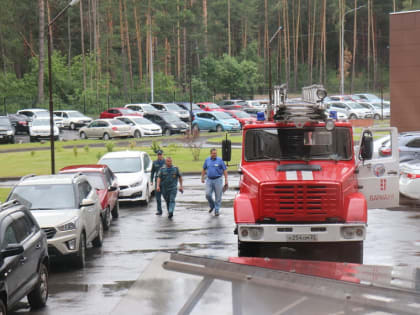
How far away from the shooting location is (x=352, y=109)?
229ft

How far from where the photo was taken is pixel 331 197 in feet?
40.2

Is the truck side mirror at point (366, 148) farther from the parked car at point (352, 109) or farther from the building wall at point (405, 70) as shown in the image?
the parked car at point (352, 109)

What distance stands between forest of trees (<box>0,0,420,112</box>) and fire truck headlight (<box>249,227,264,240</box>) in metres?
63.1

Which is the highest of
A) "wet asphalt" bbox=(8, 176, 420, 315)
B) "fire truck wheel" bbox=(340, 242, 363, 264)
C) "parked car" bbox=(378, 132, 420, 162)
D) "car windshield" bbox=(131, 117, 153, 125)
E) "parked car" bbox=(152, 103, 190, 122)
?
"parked car" bbox=(152, 103, 190, 122)

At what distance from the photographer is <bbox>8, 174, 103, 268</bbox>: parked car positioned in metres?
13.8

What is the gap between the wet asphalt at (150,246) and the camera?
11.7 metres

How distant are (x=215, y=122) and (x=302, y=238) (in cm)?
4847

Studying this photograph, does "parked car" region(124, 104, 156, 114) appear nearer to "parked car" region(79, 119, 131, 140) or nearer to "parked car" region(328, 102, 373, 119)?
"parked car" region(79, 119, 131, 140)

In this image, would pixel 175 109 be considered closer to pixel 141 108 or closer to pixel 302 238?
pixel 141 108

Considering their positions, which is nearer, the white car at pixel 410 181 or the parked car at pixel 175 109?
the white car at pixel 410 181

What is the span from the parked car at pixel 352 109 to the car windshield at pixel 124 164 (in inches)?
1739

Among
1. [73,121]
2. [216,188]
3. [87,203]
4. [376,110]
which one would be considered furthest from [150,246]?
[376,110]

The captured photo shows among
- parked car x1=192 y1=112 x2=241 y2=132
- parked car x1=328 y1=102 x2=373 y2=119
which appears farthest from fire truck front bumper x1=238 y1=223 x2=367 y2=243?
parked car x1=328 y1=102 x2=373 y2=119

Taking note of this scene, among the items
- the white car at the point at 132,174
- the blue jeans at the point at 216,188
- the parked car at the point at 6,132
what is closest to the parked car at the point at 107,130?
the parked car at the point at 6,132
